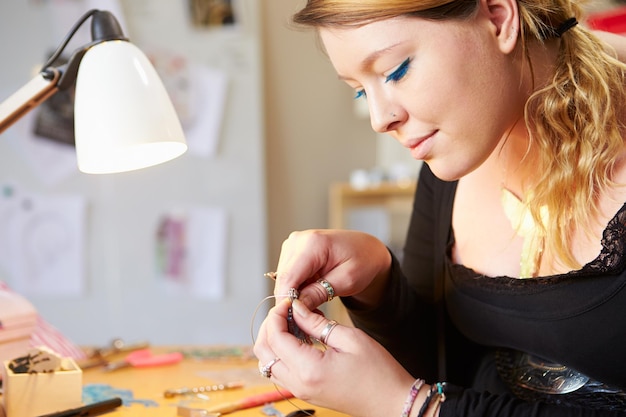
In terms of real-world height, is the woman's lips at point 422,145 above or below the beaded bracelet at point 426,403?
above

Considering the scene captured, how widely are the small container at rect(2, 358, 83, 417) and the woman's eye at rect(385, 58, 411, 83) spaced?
52cm

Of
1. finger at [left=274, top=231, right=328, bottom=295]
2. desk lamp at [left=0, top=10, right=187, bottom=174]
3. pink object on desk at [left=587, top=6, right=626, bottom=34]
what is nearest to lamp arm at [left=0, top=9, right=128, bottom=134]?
desk lamp at [left=0, top=10, right=187, bottom=174]

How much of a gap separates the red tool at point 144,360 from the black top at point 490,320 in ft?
1.01

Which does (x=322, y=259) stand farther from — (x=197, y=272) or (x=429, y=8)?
(x=197, y=272)

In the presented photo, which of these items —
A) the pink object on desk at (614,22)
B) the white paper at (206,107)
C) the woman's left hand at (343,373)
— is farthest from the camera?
the white paper at (206,107)

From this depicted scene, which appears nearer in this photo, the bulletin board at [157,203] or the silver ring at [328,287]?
the silver ring at [328,287]

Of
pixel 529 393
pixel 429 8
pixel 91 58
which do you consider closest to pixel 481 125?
pixel 429 8

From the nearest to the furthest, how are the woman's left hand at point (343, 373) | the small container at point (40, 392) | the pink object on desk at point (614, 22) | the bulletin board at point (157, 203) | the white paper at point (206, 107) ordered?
the woman's left hand at point (343, 373) → the small container at point (40, 392) → the pink object on desk at point (614, 22) → the bulletin board at point (157, 203) → the white paper at point (206, 107)

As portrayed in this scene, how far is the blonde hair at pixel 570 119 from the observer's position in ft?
2.99

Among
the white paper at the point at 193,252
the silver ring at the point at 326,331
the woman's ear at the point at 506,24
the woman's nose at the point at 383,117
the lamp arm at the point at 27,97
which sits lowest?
the white paper at the point at 193,252

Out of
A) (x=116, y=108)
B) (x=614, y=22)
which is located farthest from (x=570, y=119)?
(x=614, y=22)

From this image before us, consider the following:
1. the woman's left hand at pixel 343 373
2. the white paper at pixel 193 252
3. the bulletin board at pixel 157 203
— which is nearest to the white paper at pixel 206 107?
the bulletin board at pixel 157 203

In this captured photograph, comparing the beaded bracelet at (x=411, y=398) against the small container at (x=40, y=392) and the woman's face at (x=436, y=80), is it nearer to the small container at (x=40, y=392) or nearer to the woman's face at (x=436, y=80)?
the woman's face at (x=436, y=80)

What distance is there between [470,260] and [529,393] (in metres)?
0.21
